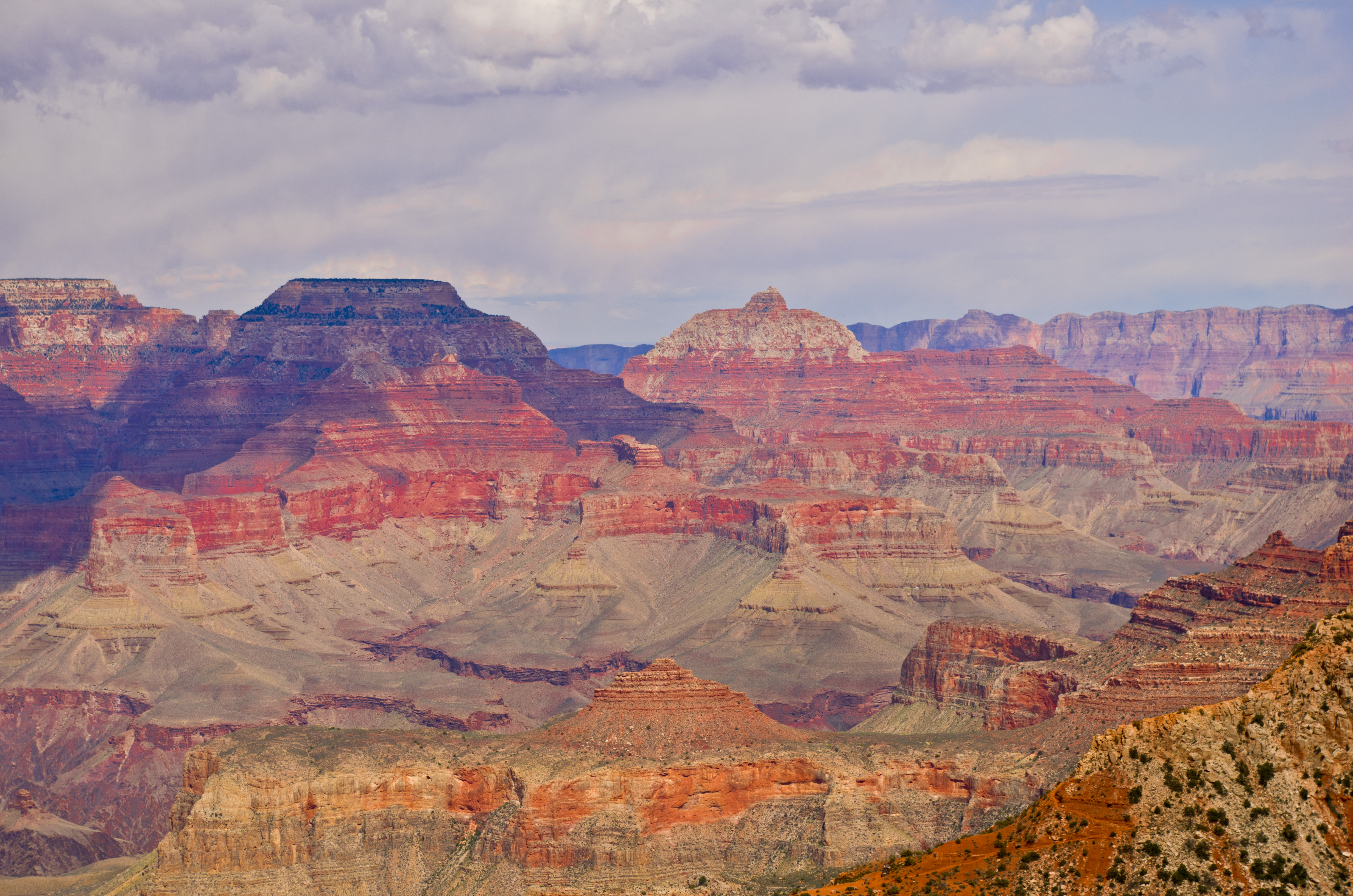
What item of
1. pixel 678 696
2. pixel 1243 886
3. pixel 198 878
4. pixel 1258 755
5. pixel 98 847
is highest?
pixel 1258 755

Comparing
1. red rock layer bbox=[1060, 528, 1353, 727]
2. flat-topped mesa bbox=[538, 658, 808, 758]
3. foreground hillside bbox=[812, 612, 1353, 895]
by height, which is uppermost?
foreground hillside bbox=[812, 612, 1353, 895]

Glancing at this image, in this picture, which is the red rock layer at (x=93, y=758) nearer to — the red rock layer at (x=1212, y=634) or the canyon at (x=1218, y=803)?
the red rock layer at (x=1212, y=634)

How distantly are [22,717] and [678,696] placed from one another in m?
120

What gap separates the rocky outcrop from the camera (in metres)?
144

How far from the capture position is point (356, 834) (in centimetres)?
9475

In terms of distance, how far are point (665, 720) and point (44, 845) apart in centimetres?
7540

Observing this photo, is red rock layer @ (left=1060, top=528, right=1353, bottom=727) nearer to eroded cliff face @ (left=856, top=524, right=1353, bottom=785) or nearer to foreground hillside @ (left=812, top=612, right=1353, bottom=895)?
eroded cliff face @ (left=856, top=524, right=1353, bottom=785)

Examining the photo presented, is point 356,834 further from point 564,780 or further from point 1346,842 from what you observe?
point 1346,842

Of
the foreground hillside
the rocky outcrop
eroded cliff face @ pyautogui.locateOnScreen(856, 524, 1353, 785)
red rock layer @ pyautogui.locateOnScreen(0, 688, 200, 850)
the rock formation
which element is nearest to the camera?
the foreground hillside

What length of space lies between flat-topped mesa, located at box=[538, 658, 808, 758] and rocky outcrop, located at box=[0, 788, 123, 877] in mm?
63177

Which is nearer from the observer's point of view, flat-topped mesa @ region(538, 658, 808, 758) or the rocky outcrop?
flat-topped mesa @ region(538, 658, 808, 758)

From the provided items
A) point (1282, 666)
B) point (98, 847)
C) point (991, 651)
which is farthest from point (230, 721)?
point (1282, 666)

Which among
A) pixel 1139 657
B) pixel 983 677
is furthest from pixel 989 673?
pixel 1139 657

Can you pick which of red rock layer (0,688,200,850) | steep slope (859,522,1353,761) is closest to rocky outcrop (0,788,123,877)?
red rock layer (0,688,200,850)
